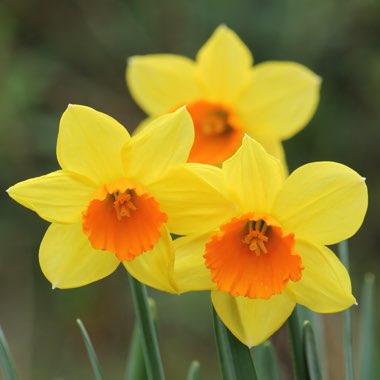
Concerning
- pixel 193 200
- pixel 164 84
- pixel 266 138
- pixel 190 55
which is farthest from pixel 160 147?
pixel 190 55

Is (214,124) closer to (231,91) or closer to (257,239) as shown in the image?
(231,91)

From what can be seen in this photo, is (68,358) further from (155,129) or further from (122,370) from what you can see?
(155,129)

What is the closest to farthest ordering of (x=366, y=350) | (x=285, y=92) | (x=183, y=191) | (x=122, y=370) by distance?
(x=183, y=191) → (x=366, y=350) → (x=285, y=92) → (x=122, y=370)

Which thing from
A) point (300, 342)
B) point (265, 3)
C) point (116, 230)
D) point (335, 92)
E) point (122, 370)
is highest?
point (265, 3)

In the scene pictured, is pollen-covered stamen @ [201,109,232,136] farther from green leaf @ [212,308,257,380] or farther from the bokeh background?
the bokeh background

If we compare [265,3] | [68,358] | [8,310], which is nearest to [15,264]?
[8,310]

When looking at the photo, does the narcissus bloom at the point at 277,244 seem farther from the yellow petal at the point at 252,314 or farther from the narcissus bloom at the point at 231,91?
the narcissus bloom at the point at 231,91

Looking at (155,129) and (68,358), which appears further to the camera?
(68,358)
